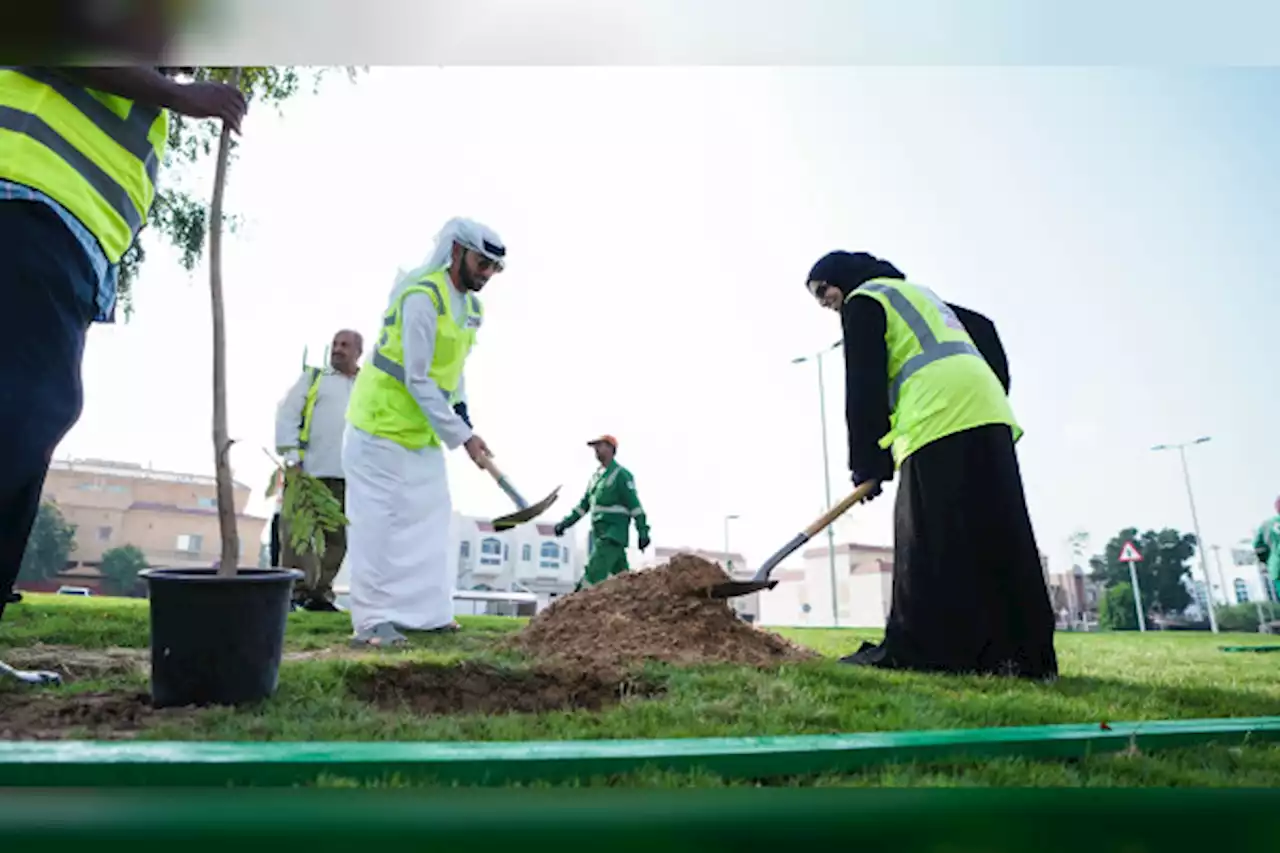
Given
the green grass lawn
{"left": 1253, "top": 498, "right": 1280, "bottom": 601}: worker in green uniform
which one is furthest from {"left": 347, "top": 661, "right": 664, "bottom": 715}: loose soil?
{"left": 1253, "top": 498, "right": 1280, "bottom": 601}: worker in green uniform

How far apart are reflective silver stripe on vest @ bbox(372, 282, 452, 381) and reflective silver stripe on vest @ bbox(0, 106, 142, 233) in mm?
1078

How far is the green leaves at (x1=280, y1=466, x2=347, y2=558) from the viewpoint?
4.58ft

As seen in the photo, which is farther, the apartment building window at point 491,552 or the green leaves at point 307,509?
the apartment building window at point 491,552

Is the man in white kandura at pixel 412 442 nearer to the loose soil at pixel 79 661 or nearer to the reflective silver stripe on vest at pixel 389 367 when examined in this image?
the reflective silver stripe on vest at pixel 389 367

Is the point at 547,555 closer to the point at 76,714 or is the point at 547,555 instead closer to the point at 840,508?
the point at 840,508

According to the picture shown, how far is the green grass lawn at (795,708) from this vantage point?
95 centimetres

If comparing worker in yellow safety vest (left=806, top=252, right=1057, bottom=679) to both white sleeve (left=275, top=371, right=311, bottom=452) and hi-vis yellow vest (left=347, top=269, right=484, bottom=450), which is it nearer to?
hi-vis yellow vest (left=347, top=269, right=484, bottom=450)

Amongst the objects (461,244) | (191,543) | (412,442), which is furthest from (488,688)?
(191,543)

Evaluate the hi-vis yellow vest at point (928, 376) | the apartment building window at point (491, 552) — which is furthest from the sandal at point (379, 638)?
the apartment building window at point (491, 552)

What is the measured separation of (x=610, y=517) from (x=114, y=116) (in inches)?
149

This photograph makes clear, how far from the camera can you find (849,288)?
2.34 meters

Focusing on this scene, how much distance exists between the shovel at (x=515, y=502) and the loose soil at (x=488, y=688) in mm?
520

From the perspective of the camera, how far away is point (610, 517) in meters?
4.89
